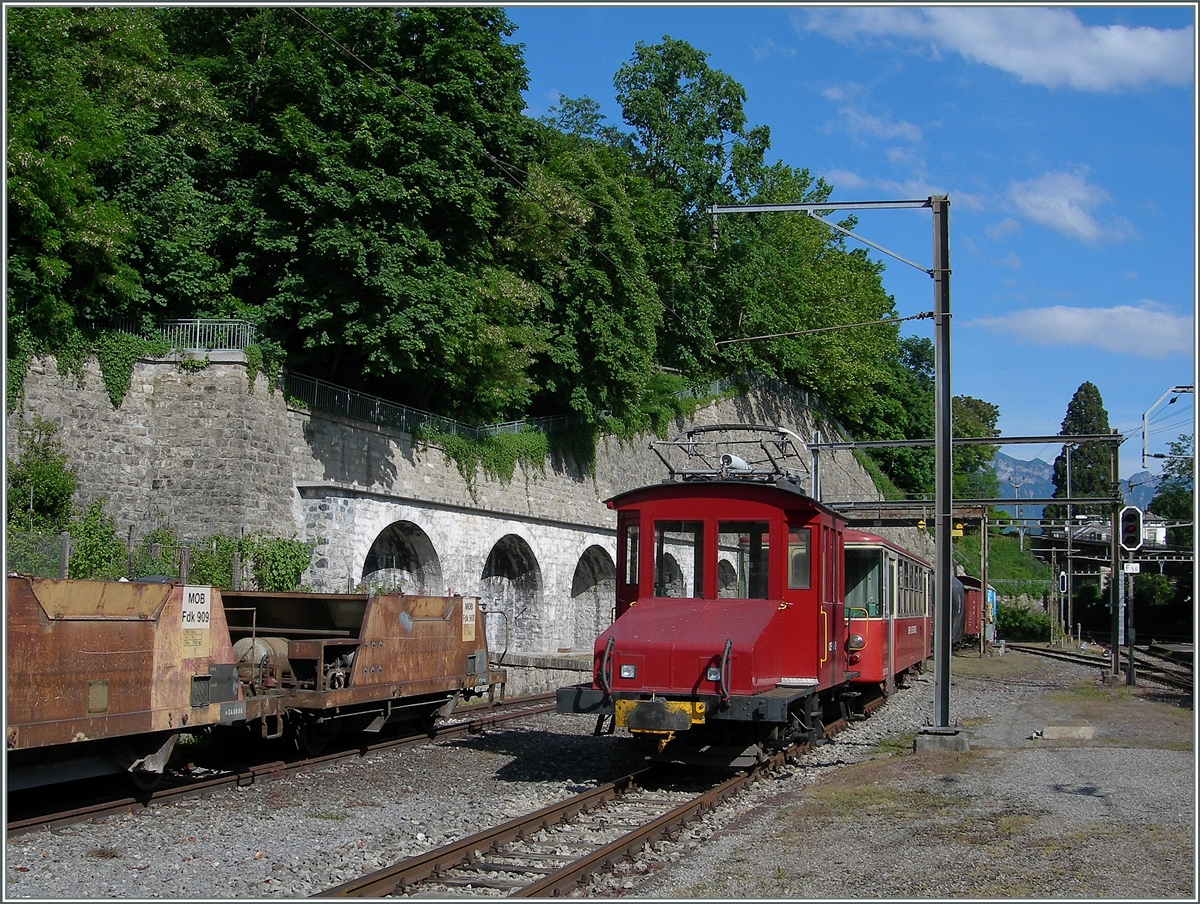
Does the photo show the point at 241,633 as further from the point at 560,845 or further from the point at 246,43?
the point at 246,43

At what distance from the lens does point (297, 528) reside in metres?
24.0

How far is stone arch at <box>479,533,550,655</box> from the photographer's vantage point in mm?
31484

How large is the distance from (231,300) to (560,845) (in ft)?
60.8

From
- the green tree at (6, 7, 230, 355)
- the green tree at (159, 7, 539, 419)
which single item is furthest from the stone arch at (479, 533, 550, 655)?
the green tree at (6, 7, 230, 355)

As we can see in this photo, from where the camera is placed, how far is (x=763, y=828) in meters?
9.38

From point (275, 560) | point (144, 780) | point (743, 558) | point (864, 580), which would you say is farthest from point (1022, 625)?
point (144, 780)

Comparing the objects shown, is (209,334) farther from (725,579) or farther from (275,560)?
(725,579)

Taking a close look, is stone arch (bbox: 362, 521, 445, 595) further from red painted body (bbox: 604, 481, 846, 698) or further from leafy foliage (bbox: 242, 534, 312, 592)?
red painted body (bbox: 604, 481, 846, 698)

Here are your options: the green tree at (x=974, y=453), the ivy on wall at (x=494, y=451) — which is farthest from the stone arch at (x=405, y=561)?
the green tree at (x=974, y=453)

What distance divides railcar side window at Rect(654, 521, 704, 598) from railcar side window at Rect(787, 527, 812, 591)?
0.95 m

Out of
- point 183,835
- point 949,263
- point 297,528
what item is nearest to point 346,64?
point 297,528

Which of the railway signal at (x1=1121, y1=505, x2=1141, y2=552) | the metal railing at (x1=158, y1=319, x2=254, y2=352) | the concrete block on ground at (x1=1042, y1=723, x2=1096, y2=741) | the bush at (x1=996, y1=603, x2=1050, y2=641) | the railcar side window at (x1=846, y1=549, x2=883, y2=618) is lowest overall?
the bush at (x1=996, y1=603, x2=1050, y2=641)

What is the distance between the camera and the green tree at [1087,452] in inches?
3477

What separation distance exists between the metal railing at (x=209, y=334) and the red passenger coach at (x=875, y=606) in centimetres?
1358
